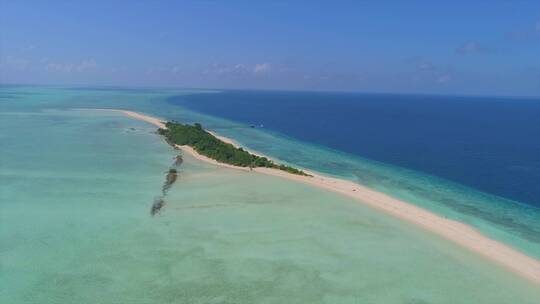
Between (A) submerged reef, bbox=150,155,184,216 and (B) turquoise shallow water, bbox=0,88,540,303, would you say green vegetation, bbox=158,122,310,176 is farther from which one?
(B) turquoise shallow water, bbox=0,88,540,303

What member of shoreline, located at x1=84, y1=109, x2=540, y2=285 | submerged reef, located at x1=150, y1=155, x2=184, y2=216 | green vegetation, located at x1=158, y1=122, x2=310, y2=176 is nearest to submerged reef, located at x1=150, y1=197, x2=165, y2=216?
submerged reef, located at x1=150, y1=155, x2=184, y2=216

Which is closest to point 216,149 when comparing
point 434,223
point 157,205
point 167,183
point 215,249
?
point 167,183

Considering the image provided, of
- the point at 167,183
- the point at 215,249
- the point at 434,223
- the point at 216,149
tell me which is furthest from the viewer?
the point at 216,149

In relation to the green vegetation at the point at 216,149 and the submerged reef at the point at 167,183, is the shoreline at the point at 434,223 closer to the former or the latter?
the green vegetation at the point at 216,149

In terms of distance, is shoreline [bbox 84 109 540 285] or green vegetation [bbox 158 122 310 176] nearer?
shoreline [bbox 84 109 540 285]

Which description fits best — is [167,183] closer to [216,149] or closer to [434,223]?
[216,149]

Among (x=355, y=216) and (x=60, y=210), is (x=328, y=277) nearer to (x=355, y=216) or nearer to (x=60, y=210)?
(x=355, y=216)
